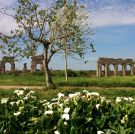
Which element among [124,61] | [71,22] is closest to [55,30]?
[71,22]

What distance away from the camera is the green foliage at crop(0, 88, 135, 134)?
7.43 metres

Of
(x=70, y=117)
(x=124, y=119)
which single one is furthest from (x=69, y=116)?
(x=124, y=119)

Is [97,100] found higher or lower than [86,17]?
lower

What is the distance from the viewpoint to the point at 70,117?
7707 millimetres

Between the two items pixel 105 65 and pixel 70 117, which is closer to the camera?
pixel 70 117

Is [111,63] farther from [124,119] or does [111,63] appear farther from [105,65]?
[124,119]

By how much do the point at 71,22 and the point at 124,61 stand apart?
34.7 metres

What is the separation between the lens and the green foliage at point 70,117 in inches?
293

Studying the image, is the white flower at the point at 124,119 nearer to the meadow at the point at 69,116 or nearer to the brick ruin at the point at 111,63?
the meadow at the point at 69,116

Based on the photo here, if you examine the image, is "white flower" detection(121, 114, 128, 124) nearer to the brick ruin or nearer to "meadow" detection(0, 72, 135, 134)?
"meadow" detection(0, 72, 135, 134)

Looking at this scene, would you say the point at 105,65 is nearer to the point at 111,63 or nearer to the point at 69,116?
the point at 111,63

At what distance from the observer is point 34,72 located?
57438mm

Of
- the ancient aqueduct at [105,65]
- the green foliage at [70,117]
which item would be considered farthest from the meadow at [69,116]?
the ancient aqueduct at [105,65]

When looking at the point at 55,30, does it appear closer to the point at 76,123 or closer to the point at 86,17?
the point at 86,17
